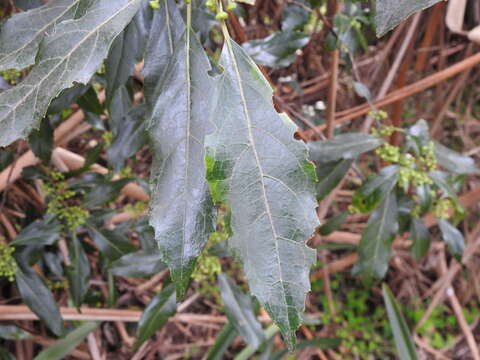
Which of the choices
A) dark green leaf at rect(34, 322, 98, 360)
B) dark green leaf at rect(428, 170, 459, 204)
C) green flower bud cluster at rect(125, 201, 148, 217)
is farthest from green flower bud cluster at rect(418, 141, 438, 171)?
dark green leaf at rect(34, 322, 98, 360)

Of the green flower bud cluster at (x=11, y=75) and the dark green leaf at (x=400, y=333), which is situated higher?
the green flower bud cluster at (x=11, y=75)

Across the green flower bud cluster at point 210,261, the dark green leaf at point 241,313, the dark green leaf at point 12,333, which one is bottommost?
the dark green leaf at point 241,313

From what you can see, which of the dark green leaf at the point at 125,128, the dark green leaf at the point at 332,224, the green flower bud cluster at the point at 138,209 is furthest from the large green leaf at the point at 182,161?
the dark green leaf at the point at 332,224

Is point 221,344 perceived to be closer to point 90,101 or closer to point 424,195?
point 424,195

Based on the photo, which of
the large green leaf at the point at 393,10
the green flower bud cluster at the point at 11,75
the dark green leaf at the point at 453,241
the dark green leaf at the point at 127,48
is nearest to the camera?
the large green leaf at the point at 393,10

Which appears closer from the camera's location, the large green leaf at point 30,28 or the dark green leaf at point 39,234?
the large green leaf at point 30,28

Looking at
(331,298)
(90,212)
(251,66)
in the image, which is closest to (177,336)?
(331,298)

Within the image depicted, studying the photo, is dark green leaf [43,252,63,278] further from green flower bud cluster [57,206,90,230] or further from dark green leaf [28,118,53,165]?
dark green leaf [28,118,53,165]

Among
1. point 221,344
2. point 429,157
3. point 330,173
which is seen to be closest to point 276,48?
point 330,173

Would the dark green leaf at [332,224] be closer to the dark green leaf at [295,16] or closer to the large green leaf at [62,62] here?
the dark green leaf at [295,16]
